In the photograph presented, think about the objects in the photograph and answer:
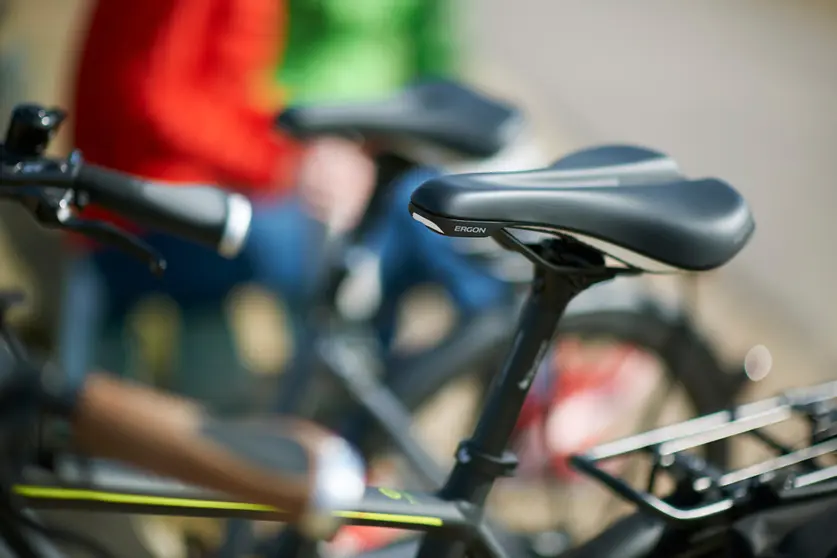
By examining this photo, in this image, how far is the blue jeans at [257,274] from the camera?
1841 millimetres

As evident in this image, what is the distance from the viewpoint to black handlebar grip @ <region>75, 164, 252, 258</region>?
0.84 meters

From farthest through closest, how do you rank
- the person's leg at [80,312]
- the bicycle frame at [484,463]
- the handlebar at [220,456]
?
1. the person's leg at [80,312]
2. the bicycle frame at [484,463]
3. the handlebar at [220,456]

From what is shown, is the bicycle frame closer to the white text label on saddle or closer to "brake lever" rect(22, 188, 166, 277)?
the white text label on saddle

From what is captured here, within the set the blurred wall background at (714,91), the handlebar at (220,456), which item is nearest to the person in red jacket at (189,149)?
the blurred wall background at (714,91)

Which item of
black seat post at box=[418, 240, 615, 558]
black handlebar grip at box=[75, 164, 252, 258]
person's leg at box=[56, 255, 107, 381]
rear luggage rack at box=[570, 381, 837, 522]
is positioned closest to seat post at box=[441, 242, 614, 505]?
black seat post at box=[418, 240, 615, 558]

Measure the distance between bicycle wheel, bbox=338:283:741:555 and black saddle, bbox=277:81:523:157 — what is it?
1.03ft

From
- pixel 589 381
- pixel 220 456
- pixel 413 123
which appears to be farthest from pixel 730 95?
pixel 220 456

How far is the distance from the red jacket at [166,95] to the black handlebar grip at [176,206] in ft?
3.28

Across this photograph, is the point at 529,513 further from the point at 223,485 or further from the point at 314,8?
the point at 223,485

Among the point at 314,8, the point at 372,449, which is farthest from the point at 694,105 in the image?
the point at 372,449

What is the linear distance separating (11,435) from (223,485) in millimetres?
164

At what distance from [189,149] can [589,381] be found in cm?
85

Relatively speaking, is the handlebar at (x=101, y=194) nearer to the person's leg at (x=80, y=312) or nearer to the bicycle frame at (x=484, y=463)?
the bicycle frame at (x=484, y=463)

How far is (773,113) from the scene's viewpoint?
14.9ft
